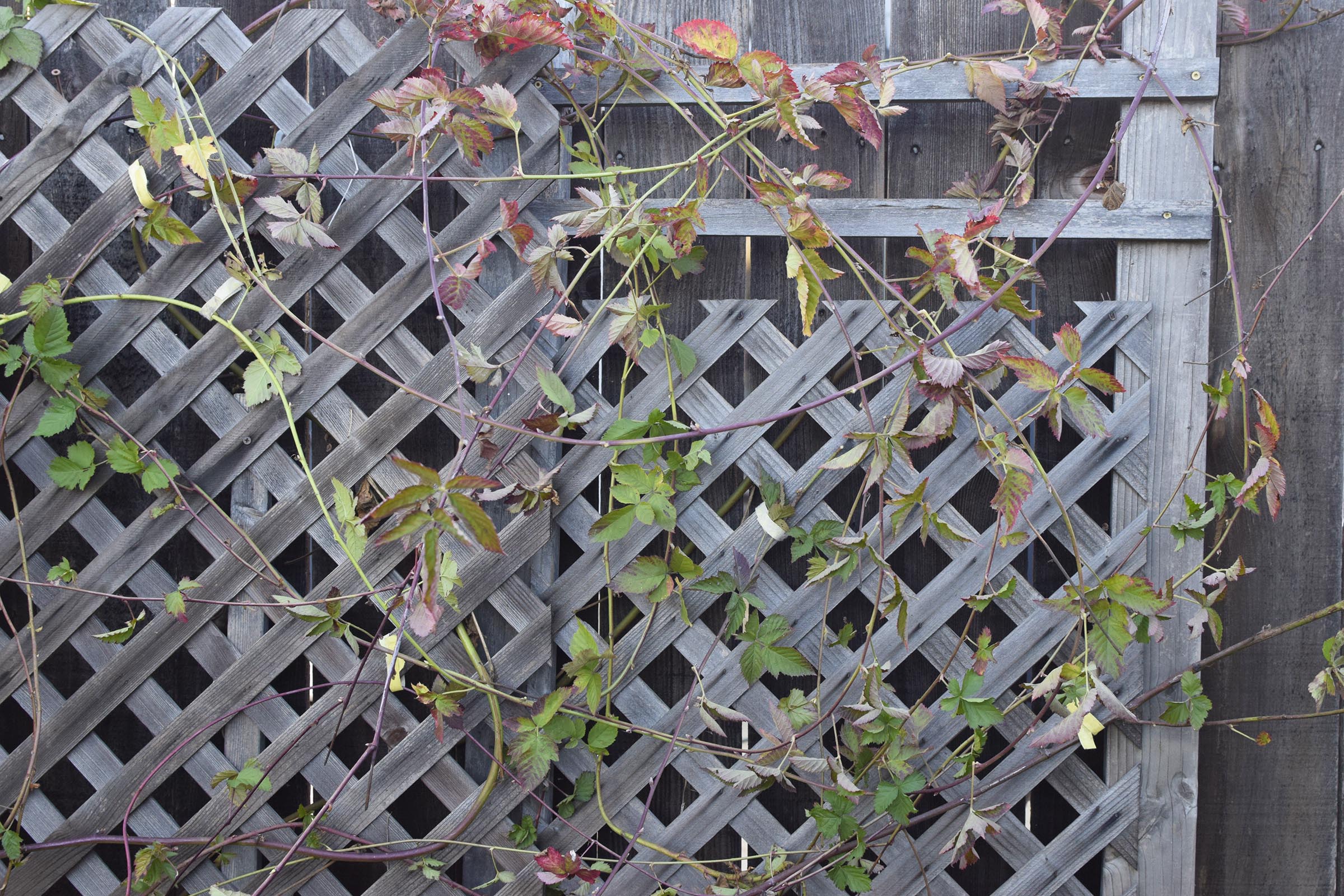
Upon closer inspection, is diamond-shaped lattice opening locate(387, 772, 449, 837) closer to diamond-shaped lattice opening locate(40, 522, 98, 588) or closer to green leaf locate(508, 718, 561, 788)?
green leaf locate(508, 718, 561, 788)

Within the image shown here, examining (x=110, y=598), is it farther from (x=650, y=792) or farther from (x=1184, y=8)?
(x=1184, y=8)

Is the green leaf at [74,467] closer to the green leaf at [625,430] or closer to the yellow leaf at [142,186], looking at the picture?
the yellow leaf at [142,186]

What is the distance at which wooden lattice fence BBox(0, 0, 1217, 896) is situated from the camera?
1.30 metres

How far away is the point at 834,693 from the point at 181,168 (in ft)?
4.18

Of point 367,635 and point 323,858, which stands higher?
point 367,635

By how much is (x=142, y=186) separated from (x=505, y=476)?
0.67 metres

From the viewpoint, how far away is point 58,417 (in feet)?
4.22

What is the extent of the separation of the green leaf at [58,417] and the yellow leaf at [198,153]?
400mm

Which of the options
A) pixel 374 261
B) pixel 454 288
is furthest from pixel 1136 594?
pixel 374 261

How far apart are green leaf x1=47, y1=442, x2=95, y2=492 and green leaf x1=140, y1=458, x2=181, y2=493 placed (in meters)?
0.09

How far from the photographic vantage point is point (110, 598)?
137 cm

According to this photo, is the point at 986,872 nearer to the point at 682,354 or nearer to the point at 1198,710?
the point at 1198,710

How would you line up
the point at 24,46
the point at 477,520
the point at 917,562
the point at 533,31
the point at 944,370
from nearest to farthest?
the point at 477,520, the point at 944,370, the point at 533,31, the point at 24,46, the point at 917,562

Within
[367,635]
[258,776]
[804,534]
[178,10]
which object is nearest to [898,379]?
[804,534]
